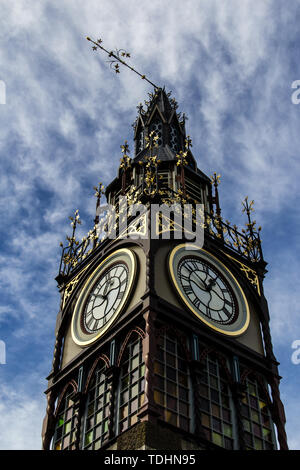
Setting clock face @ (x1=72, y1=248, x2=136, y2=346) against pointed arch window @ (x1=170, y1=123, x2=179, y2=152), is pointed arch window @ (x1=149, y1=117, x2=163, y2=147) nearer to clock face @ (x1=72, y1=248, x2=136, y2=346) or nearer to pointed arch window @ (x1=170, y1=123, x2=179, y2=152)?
pointed arch window @ (x1=170, y1=123, x2=179, y2=152)

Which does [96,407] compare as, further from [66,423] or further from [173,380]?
[173,380]

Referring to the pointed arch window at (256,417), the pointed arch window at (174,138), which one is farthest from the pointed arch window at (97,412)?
the pointed arch window at (174,138)

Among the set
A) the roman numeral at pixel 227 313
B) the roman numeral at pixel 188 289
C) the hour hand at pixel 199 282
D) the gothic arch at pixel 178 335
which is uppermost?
the hour hand at pixel 199 282

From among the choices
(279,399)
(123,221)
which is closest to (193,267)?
(123,221)

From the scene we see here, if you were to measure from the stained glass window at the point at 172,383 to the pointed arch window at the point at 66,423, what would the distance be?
599cm

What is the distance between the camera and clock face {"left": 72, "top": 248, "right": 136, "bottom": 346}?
40719 millimetres

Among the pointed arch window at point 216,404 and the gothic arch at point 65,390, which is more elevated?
the gothic arch at point 65,390

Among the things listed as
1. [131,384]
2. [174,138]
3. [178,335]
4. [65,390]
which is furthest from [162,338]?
[174,138]

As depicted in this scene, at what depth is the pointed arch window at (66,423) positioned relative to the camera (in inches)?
1511

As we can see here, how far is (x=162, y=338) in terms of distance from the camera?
123 feet

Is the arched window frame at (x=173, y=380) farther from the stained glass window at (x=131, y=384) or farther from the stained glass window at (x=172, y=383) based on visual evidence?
the stained glass window at (x=131, y=384)

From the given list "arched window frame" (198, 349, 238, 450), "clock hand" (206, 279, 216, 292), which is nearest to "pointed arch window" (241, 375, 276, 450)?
"arched window frame" (198, 349, 238, 450)

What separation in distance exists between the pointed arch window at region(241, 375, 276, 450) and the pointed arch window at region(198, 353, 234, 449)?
3.38 ft
